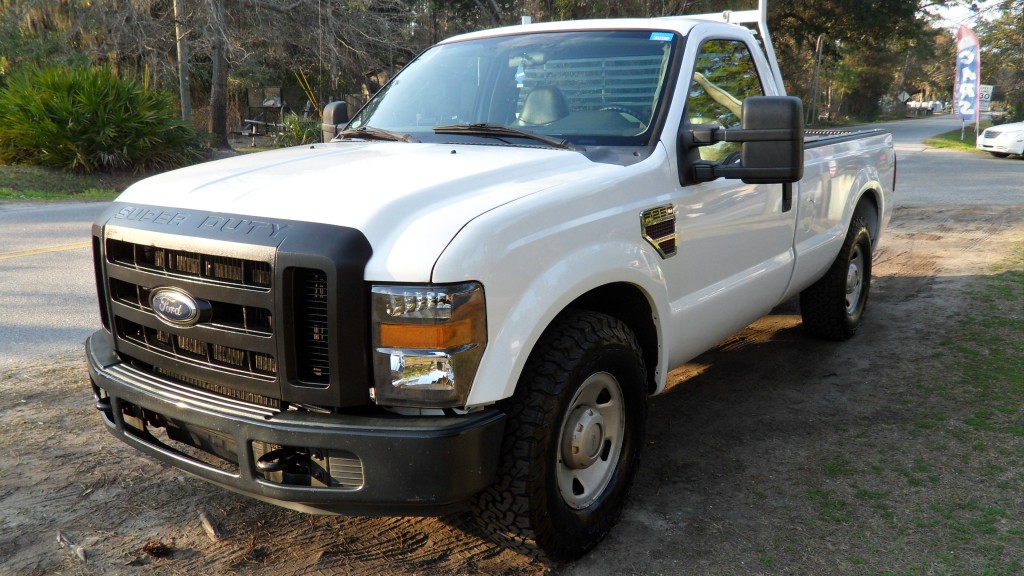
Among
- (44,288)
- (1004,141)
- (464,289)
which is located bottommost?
(44,288)

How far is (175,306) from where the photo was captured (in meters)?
2.71

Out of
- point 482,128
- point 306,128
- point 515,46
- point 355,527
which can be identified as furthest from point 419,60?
point 306,128

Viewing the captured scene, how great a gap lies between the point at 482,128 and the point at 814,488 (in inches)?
82.2

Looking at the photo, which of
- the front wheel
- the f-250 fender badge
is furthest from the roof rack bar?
the f-250 fender badge

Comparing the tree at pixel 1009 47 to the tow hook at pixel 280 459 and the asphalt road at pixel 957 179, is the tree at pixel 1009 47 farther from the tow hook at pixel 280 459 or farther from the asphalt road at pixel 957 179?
the tow hook at pixel 280 459

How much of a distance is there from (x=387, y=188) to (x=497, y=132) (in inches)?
40.4

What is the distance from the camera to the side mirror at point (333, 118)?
4793 millimetres

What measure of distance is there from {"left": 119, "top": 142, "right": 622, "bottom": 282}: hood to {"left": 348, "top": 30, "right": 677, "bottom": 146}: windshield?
0.33 metres

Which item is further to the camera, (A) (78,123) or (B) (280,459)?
(A) (78,123)

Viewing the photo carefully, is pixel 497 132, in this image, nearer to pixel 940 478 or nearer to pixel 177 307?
pixel 177 307

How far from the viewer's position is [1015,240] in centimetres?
912

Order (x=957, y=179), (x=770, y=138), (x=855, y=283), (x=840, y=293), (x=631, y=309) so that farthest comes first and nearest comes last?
(x=957, y=179), (x=855, y=283), (x=840, y=293), (x=631, y=309), (x=770, y=138)

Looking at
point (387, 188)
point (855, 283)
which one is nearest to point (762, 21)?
point (855, 283)

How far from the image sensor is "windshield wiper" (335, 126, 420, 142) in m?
3.85
